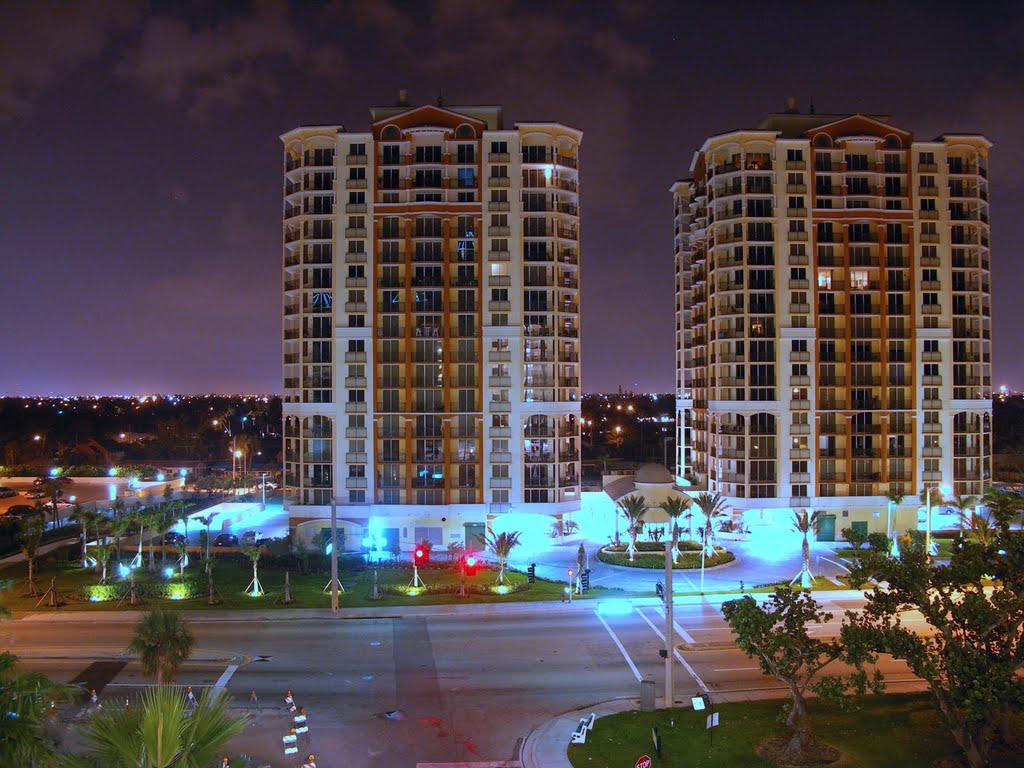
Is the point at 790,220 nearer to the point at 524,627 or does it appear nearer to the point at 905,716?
the point at 524,627

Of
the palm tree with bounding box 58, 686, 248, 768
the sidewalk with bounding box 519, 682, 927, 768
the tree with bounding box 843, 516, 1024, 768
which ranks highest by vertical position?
the palm tree with bounding box 58, 686, 248, 768

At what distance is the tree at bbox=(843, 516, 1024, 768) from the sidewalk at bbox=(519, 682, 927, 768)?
7976 mm

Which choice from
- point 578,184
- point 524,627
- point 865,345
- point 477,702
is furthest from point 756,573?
point 578,184

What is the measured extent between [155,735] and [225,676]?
24943 millimetres

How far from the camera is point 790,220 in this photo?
7062 cm

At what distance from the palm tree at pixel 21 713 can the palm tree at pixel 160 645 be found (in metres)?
11.1

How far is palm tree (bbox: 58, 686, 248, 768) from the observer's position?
11320mm

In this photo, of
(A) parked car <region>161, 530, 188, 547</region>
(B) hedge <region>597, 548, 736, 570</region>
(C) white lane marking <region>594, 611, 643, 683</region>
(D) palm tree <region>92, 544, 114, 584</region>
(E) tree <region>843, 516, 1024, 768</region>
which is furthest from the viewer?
(A) parked car <region>161, 530, 188, 547</region>

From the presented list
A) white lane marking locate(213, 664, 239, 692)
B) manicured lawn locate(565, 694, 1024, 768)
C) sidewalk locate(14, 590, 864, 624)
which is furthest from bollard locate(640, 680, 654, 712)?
white lane marking locate(213, 664, 239, 692)

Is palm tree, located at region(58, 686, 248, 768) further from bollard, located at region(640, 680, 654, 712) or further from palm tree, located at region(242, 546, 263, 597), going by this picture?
palm tree, located at region(242, 546, 263, 597)

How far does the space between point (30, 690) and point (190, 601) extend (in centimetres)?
3257

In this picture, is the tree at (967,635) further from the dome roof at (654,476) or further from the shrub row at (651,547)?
the dome roof at (654,476)

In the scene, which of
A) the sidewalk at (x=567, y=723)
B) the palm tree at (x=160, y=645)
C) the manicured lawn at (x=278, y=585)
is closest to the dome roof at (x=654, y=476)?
the manicured lawn at (x=278, y=585)

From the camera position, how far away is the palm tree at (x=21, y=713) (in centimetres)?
1452
